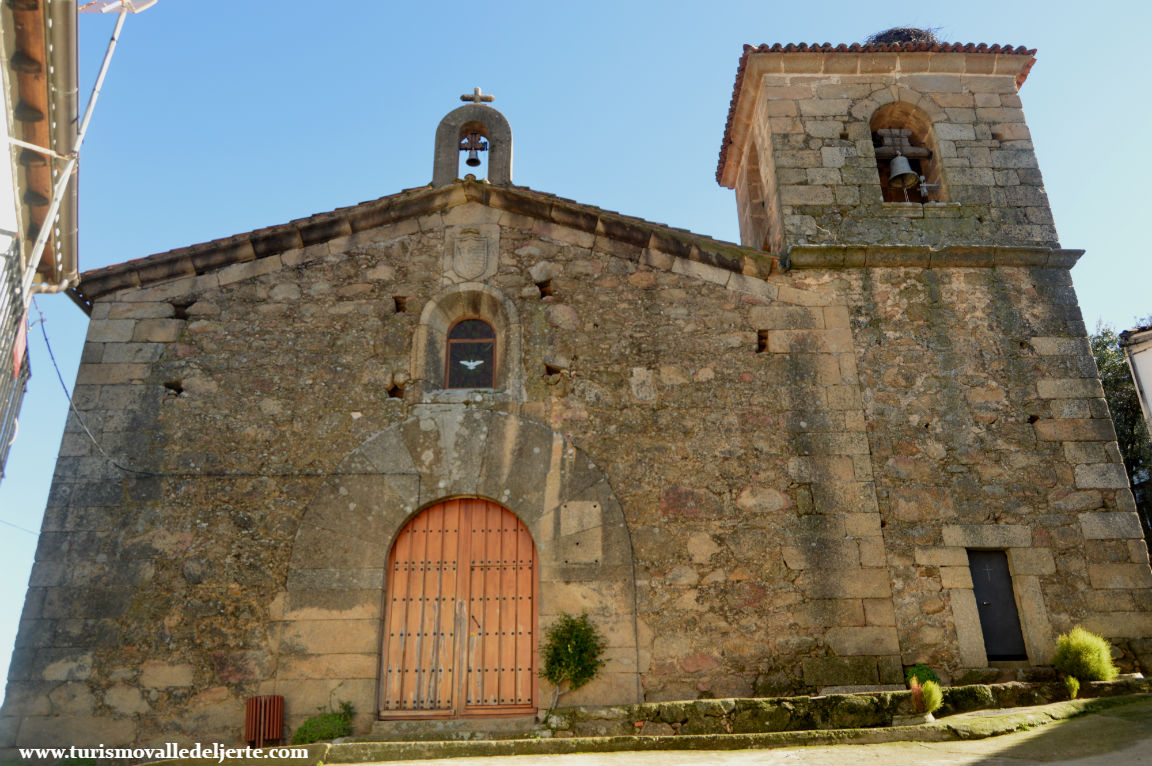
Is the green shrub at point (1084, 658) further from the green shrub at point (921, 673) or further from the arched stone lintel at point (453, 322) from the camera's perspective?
the arched stone lintel at point (453, 322)

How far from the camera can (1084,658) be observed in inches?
273

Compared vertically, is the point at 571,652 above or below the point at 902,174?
below

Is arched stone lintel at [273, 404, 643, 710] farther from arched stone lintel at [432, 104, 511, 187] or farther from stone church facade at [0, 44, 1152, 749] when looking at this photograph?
arched stone lintel at [432, 104, 511, 187]

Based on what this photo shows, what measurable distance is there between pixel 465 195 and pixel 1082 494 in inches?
261

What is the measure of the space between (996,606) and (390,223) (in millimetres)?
6803

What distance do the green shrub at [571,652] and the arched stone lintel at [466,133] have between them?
4.67 m

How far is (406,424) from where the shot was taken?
799 cm

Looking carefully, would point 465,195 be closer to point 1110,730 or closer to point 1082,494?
point 1082,494

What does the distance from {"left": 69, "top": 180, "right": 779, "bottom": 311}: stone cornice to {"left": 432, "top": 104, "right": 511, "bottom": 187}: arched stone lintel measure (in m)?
0.38

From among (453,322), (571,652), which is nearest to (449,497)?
(571,652)

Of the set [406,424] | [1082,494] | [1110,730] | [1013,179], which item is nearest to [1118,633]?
[1082,494]

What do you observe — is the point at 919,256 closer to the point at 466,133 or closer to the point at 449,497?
the point at 466,133

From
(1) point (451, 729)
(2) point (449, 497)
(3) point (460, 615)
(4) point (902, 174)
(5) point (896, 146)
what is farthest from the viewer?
(5) point (896, 146)

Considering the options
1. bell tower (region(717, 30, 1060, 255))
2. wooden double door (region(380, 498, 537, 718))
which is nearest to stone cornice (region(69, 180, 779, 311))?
bell tower (region(717, 30, 1060, 255))
